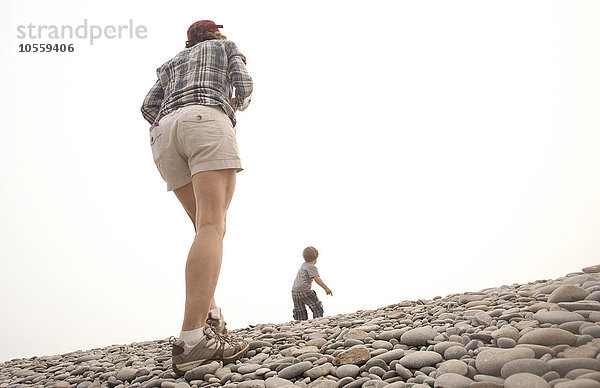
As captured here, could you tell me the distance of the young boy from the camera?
7410 mm

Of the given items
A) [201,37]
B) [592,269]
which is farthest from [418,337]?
[201,37]

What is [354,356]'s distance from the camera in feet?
6.81

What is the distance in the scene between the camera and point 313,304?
741 centimetres

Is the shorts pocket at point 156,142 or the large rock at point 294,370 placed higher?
the shorts pocket at point 156,142

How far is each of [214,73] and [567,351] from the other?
2720 mm

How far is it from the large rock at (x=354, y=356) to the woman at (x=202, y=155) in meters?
0.79

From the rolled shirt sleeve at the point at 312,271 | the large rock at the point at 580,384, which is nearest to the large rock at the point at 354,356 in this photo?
the large rock at the point at 580,384

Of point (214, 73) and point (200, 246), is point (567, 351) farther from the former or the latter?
point (214, 73)

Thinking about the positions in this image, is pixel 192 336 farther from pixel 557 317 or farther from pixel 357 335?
pixel 557 317

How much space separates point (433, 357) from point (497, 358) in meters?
0.31

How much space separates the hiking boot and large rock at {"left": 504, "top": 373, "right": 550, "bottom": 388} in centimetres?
191

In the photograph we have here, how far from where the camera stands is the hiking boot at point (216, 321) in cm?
273

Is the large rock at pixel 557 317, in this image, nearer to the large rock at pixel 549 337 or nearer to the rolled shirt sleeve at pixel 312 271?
the large rock at pixel 549 337

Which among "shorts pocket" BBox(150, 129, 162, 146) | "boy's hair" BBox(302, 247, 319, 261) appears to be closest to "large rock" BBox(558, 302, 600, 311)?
"shorts pocket" BBox(150, 129, 162, 146)
